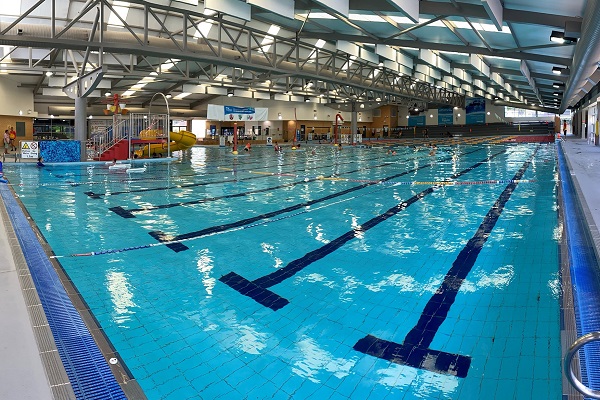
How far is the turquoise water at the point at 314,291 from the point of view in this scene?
2400mm

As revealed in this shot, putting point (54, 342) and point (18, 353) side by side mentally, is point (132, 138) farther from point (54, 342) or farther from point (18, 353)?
point (18, 353)

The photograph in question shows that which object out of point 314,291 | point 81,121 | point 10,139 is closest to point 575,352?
point 314,291

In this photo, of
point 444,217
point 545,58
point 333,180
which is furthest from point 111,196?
point 545,58

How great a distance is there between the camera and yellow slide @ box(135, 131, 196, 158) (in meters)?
19.7

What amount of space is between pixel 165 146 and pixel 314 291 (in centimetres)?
1846

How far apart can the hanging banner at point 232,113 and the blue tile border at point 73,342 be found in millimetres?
26043

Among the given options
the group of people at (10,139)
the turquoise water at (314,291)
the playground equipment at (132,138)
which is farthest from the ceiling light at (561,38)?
the group of people at (10,139)

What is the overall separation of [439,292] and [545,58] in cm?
1190

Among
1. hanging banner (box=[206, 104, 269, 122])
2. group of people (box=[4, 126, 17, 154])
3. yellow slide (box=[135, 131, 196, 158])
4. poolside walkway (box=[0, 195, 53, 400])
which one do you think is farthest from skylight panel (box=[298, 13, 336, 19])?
group of people (box=[4, 126, 17, 154])

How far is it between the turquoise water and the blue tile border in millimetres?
162

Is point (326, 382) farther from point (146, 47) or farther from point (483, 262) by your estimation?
point (146, 47)

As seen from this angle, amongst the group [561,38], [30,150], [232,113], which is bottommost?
[30,150]

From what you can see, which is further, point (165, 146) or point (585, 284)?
point (165, 146)

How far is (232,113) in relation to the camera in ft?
100
